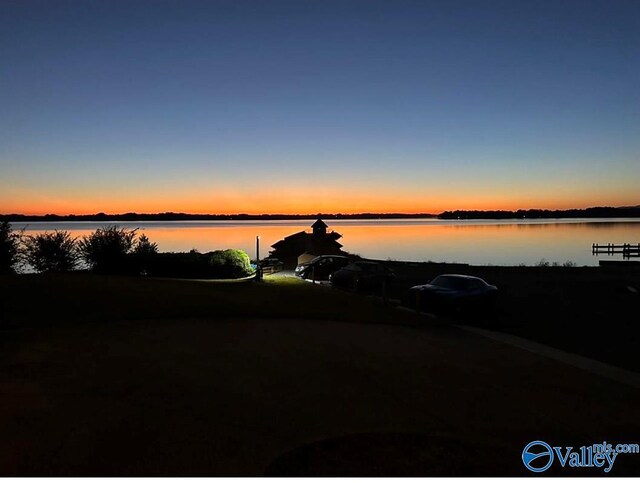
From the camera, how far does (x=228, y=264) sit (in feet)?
102

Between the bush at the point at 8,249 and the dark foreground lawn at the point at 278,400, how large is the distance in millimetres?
12146

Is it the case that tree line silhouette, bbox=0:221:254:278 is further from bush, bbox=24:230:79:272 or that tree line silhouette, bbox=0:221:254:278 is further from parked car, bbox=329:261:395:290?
parked car, bbox=329:261:395:290

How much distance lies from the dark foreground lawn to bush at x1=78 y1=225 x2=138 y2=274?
556 inches

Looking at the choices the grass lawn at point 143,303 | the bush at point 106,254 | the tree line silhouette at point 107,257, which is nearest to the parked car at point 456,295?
the grass lawn at point 143,303

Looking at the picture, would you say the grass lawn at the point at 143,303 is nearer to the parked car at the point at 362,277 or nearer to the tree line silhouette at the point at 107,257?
the parked car at the point at 362,277

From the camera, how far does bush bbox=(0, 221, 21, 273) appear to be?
24312mm

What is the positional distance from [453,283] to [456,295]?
0.96 m

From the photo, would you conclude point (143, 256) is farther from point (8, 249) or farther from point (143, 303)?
point (143, 303)

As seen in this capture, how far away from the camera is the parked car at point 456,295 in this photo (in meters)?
17.7

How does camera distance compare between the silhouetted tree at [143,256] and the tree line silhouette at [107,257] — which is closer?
the tree line silhouette at [107,257]

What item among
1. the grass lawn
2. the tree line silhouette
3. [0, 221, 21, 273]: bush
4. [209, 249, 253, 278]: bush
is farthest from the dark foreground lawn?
[209, 249, 253, 278]: bush

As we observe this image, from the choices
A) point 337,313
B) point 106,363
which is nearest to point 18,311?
point 106,363

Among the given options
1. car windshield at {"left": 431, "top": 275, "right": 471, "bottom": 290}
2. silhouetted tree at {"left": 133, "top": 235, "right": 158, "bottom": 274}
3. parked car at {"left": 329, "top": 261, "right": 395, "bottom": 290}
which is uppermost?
silhouetted tree at {"left": 133, "top": 235, "right": 158, "bottom": 274}

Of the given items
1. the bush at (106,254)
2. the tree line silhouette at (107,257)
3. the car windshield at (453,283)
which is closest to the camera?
the car windshield at (453,283)
